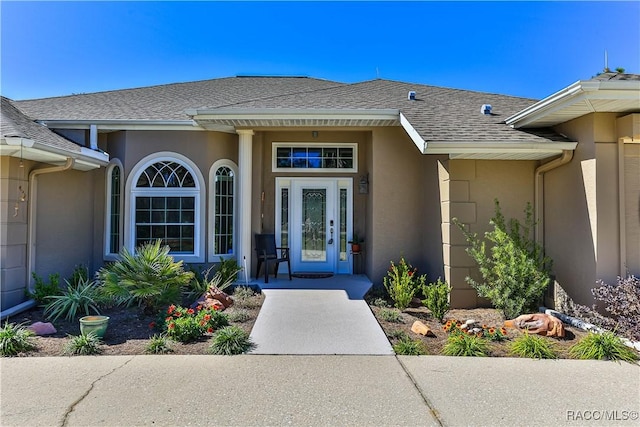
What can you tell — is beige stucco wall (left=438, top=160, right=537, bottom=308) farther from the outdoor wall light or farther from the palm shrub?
the palm shrub

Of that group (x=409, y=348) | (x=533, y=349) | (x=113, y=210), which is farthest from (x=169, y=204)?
(x=533, y=349)

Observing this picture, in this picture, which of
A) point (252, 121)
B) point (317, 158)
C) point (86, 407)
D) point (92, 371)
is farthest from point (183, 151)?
point (86, 407)

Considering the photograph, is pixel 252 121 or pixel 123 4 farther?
pixel 123 4

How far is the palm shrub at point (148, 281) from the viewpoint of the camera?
A: 5.80m

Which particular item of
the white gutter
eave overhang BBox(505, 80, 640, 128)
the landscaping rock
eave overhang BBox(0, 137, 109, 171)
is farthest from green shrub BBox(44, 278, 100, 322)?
eave overhang BBox(505, 80, 640, 128)

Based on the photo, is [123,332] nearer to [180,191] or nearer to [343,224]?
[180,191]

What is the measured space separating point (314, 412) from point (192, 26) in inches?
395

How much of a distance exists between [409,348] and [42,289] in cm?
612

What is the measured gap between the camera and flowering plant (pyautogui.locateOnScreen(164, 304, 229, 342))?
4.89m

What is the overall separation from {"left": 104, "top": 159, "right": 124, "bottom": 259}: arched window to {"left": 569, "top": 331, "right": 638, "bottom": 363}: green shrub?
837 centimetres

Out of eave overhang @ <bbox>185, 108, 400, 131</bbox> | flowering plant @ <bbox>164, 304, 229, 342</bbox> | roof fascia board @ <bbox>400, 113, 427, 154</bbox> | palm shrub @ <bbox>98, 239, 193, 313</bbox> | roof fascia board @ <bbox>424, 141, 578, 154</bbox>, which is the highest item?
eave overhang @ <bbox>185, 108, 400, 131</bbox>

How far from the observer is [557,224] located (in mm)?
6297

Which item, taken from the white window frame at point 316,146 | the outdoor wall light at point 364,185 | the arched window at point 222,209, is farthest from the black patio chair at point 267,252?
the outdoor wall light at point 364,185

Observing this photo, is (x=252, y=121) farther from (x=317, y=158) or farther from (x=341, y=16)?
(x=341, y=16)
